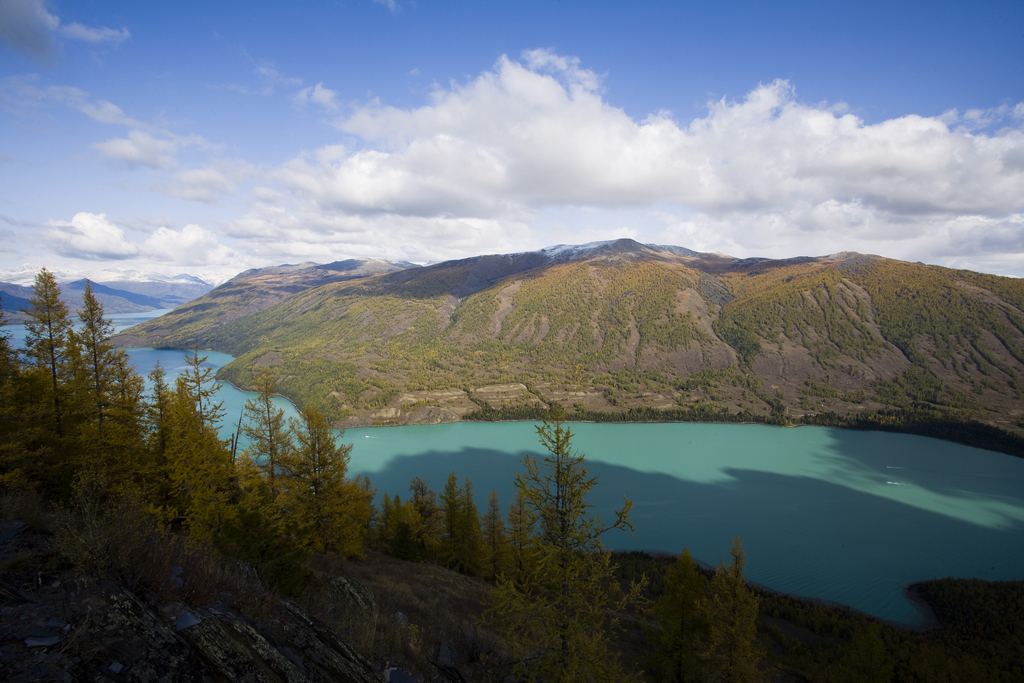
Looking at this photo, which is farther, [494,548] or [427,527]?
[427,527]

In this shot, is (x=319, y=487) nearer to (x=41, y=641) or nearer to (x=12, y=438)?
(x=12, y=438)

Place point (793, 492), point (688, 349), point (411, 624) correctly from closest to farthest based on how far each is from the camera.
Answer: point (411, 624)
point (793, 492)
point (688, 349)

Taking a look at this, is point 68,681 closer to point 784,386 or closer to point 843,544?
point 843,544

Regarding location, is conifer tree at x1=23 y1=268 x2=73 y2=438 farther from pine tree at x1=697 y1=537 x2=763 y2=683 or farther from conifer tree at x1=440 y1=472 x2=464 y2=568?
pine tree at x1=697 y1=537 x2=763 y2=683

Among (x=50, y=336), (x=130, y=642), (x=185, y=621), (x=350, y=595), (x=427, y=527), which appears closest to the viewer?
(x=130, y=642)

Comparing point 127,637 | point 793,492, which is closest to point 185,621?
point 127,637

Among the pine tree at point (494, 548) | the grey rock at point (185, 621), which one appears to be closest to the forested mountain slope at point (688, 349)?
the pine tree at point (494, 548)

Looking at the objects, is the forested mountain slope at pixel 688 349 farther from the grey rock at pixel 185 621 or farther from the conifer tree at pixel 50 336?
the grey rock at pixel 185 621
